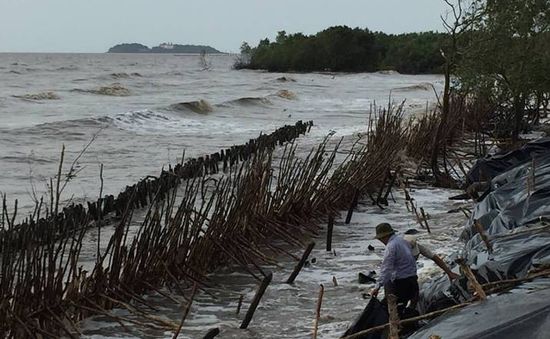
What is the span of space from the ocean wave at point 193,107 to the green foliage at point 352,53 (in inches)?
1738

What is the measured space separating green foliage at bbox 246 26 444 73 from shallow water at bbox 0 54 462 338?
2305 centimetres

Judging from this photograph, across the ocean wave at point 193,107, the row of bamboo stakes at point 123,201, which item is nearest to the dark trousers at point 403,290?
the row of bamboo stakes at point 123,201

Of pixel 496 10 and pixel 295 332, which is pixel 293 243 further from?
pixel 496 10

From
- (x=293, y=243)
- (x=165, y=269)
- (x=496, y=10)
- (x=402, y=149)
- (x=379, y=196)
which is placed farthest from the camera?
(x=496, y=10)

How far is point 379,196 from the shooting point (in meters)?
9.77

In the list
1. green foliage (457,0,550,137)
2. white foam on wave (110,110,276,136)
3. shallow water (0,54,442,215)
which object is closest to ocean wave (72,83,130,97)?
shallow water (0,54,442,215)

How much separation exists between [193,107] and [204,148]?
10.3 m

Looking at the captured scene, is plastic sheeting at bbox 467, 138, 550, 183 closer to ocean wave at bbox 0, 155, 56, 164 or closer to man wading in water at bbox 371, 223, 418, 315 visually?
man wading in water at bbox 371, 223, 418, 315

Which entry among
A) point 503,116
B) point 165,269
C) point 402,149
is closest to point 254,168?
point 165,269

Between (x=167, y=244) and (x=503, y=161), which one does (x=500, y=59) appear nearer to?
(x=503, y=161)

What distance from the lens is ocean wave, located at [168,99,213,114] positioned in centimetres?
2807

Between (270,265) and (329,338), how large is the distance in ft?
6.42

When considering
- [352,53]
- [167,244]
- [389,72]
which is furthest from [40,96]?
[352,53]

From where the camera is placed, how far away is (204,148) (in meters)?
18.5
